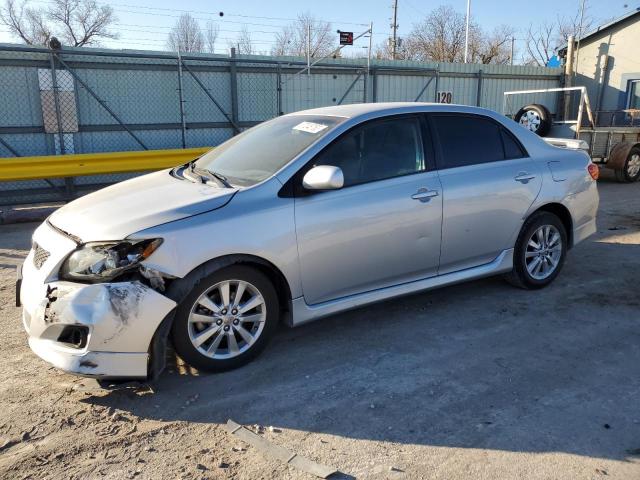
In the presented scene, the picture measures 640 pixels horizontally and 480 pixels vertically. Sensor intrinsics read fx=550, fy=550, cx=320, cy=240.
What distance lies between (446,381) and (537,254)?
2140 mm

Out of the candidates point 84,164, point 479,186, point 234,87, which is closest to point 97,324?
point 479,186

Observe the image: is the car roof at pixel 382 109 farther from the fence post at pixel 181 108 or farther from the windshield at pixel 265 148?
the fence post at pixel 181 108

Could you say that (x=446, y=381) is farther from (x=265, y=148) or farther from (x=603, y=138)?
(x=603, y=138)

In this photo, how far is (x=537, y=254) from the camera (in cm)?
512

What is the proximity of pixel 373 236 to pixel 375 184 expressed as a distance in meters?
0.39

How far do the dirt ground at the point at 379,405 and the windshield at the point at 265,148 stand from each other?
130cm

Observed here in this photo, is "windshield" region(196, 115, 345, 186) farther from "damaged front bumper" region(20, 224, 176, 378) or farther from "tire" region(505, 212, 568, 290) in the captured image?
"tire" region(505, 212, 568, 290)

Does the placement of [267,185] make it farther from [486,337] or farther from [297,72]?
[297,72]

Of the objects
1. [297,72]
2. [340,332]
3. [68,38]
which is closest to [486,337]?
[340,332]

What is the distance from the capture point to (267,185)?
12.1 ft

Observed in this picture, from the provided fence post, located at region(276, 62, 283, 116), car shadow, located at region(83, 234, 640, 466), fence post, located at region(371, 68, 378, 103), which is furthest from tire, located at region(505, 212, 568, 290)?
fence post, located at region(371, 68, 378, 103)

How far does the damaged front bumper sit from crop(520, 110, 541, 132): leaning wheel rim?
469 inches

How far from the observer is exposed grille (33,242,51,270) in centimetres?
346

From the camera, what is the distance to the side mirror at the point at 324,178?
143 inches
